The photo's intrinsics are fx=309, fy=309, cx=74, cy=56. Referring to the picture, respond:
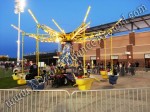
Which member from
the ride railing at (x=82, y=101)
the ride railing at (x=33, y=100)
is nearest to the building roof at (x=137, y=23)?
the ride railing at (x=82, y=101)

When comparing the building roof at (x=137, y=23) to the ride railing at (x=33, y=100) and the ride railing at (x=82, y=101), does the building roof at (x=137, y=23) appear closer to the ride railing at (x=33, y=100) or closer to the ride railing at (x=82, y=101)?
the ride railing at (x=82, y=101)

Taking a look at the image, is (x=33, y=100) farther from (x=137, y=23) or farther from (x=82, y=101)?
(x=137, y=23)

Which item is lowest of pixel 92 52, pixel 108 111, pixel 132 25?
pixel 108 111

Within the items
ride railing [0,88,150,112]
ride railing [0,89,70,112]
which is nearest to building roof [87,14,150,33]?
ride railing [0,88,150,112]

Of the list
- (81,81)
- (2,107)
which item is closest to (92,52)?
(81,81)

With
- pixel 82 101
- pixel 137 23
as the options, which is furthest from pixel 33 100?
pixel 137 23

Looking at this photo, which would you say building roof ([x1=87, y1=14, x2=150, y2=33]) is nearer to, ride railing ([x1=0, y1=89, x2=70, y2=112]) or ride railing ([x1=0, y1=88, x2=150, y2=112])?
ride railing ([x1=0, y1=88, x2=150, y2=112])

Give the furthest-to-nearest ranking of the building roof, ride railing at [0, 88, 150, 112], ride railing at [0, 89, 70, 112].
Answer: the building roof → ride railing at [0, 89, 70, 112] → ride railing at [0, 88, 150, 112]

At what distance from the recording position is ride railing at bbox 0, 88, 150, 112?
9438mm

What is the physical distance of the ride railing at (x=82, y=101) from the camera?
944 centimetres

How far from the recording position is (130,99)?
9875mm

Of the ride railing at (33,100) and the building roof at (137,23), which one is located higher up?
the building roof at (137,23)

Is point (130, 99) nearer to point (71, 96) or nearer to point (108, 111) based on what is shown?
point (108, 111)

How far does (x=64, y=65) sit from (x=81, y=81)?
8229 millimetres
